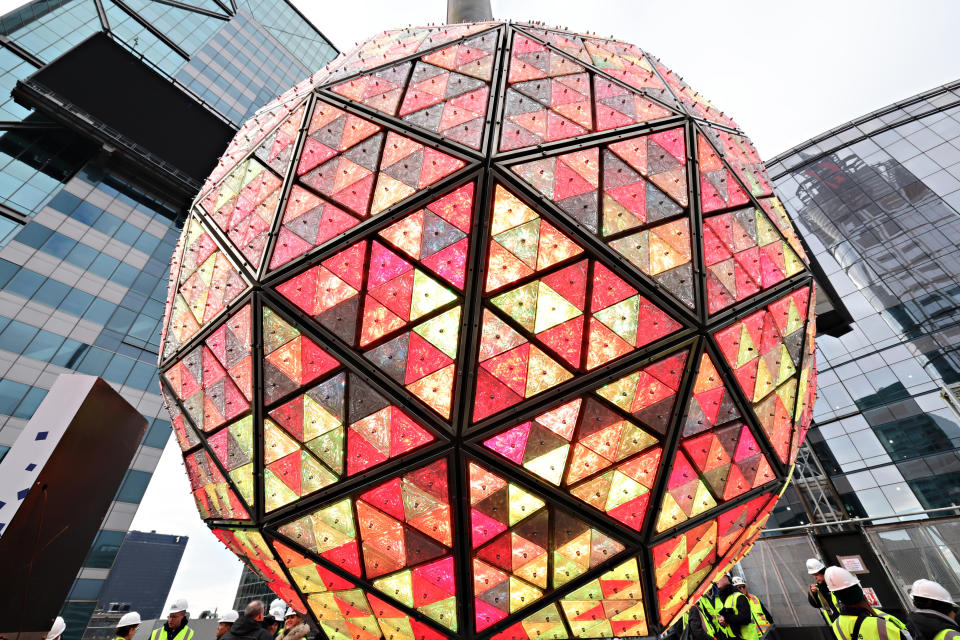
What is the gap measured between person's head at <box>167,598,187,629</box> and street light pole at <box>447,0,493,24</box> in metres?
11.9

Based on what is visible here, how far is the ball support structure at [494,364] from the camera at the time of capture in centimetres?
309

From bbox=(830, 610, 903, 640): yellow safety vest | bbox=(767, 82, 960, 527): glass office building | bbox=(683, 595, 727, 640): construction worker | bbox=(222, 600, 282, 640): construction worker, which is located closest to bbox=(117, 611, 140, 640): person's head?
bbox=(222, 600, 282, 640): construction worker

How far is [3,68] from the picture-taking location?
28922 millimetres

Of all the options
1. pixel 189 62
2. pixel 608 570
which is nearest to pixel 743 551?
pixel 608 570

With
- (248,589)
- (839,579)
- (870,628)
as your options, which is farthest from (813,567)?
(248,589)

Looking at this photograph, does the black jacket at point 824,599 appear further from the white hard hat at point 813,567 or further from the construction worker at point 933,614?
the construction worker at point 933,614

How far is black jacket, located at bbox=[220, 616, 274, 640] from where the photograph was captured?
4.91 m

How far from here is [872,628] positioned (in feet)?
14.2

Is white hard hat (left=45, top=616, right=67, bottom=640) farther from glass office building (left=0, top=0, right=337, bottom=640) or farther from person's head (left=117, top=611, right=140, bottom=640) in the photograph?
glass office building (left=0, top=0, right=337, bottom=640)

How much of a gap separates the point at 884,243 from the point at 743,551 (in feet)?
112

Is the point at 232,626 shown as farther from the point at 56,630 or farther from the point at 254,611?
the point at 56,630

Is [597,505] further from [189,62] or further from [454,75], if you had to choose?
[189,62]

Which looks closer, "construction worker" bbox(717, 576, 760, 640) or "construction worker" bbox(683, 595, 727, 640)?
"construction worker" bbox(717, 576, 760, 640)

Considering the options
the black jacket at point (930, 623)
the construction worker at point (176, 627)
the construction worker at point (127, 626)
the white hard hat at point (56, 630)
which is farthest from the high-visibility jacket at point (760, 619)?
the white hard hat at point (56, 630)
